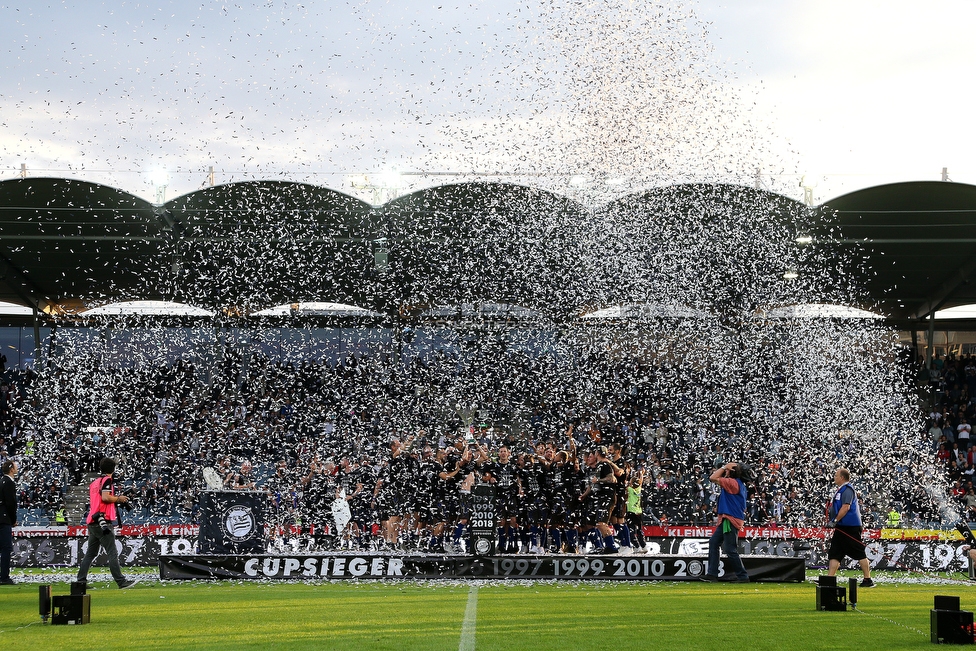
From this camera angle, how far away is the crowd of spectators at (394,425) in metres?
24.0

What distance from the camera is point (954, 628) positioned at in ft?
27.2

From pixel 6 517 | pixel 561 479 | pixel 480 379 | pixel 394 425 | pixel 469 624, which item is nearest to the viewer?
pixel 469 624

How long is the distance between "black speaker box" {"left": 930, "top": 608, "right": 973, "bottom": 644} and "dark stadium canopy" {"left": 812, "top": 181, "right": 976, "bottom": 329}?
16.6 meters

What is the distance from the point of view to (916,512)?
2491 cm

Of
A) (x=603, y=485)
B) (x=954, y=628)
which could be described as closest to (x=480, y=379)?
(x=603, y=485)

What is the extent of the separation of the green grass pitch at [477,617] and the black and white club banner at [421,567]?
0.27 meters

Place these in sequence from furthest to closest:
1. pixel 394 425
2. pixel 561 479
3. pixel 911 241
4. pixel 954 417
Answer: pixel 954 417 < pixel 394 425 < pixel 911 241 < pixel 561 479

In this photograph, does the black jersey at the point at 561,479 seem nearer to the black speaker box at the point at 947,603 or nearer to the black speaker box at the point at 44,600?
the black speaker box at the point at 947,603

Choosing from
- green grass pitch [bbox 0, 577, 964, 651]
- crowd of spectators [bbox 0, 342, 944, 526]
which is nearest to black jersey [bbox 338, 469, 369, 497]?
crowd of spectators [bbox 0, 342, 944, 526]

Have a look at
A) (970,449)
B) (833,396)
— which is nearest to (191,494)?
(833,396)

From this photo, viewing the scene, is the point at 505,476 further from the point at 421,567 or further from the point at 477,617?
the point at 477,617

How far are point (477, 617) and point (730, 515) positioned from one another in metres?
4.87

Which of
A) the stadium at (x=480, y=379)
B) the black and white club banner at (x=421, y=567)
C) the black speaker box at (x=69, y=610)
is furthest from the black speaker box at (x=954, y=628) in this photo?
the black speaker box at (x=69, y=610)

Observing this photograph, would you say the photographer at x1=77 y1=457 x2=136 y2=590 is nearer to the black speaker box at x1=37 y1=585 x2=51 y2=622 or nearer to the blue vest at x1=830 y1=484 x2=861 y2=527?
the black speaker box at x1=37 y1=585 x2=51 y2=622
